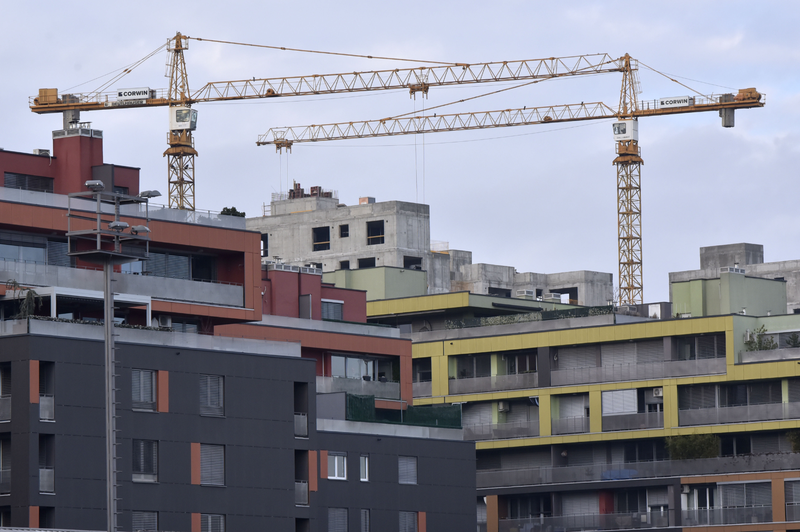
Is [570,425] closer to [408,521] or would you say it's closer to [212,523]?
[408,521]

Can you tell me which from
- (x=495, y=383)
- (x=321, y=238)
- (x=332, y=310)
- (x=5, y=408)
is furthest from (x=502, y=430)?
(x=321, y=238)

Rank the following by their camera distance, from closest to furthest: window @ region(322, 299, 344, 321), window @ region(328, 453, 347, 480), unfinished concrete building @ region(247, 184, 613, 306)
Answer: window @ region(328, 453, 347, 480)
window @ region(322, 299, 344, 321)
unfinished concrete building @ region(247, 184, 613, 306)

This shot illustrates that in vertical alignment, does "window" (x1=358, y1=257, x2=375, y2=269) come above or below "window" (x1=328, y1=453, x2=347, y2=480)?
above

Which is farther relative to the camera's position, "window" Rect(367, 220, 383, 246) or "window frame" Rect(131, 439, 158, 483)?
"window" Rect(367, 220, 383, 246)

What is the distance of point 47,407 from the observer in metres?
62.2

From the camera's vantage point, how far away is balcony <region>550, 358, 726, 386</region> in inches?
3671

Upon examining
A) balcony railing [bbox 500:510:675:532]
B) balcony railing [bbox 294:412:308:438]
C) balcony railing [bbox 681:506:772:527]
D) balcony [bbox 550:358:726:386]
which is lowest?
balcony railing [bbox 500:510:675:532]

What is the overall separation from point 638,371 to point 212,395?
34.3 meters

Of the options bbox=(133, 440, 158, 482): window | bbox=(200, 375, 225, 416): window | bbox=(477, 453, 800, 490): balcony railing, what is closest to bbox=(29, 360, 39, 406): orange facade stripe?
bbox=(133, 440, 158, 482): window

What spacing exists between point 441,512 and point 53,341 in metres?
23.1

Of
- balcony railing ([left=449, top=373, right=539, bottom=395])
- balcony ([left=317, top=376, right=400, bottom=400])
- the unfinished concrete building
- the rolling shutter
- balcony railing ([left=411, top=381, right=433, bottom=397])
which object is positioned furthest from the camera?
the unfinished concrete building

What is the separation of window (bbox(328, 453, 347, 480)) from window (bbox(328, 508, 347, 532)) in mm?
1394

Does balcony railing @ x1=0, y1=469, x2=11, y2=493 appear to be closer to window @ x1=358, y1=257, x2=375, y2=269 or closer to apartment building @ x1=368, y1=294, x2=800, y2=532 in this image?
apartment building @ x1=368, y1=294, x2=800, y2=532

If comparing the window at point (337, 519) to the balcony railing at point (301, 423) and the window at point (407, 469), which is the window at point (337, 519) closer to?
the balcony railing at point (301, 423)
